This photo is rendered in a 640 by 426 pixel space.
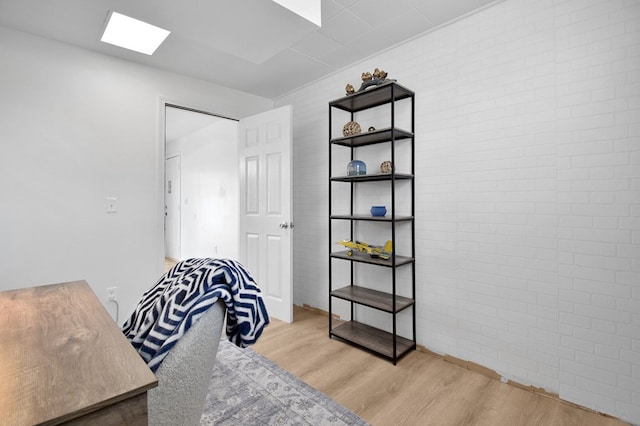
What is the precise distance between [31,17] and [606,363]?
13.9ft

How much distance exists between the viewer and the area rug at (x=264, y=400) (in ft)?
5.38

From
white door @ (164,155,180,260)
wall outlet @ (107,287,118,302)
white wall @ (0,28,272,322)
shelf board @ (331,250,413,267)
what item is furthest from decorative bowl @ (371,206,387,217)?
white door @ (164,155,180,260)

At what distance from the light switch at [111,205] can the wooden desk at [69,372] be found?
→ 1771 mm

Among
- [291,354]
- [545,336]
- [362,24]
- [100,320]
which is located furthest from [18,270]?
[545,336]

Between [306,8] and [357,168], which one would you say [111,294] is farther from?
[306,8]

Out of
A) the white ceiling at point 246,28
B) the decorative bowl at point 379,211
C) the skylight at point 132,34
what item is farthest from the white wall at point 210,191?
the decorative bowl at point 379,211

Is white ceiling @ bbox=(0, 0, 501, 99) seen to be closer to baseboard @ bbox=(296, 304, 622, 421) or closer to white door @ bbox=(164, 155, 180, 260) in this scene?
baseboard @ bbox=(296, 304, 622, 421)

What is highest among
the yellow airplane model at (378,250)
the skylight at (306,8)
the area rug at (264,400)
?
the skylight at (306,8)

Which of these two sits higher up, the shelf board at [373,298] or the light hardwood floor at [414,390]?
the shelf board at [373,298]

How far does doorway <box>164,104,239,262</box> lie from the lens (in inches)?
181

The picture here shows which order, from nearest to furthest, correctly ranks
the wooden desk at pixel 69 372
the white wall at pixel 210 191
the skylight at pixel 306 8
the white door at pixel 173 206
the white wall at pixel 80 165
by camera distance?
1. the wooden desk at pixel 69 372
2. the skylight at pixel 306 8
3. the white wall at pixel 80 165
4. the white wall at pixel 210 191
5. the white door at pixel 173 206

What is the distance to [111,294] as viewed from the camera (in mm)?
2654

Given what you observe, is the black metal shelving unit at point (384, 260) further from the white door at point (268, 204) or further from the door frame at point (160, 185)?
the door frame at point (160, 185)

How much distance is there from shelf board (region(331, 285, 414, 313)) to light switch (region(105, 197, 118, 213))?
2067 mm
